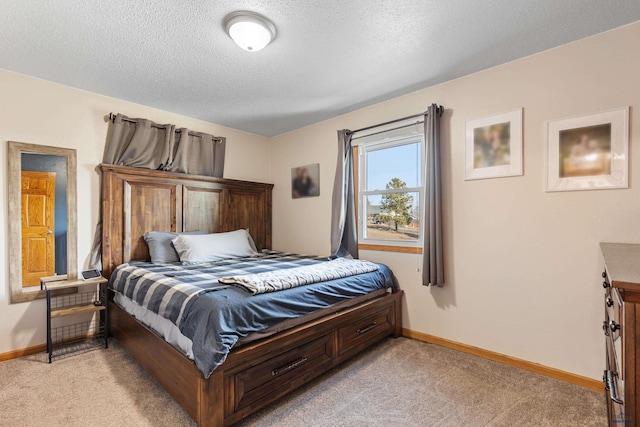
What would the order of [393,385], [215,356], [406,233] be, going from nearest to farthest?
1. [215,356]
2. [393,385]
3. [406,233]

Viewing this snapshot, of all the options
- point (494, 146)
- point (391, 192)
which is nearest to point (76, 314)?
point (391, 192)

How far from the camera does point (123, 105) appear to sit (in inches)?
124

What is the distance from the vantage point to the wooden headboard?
2998 mm

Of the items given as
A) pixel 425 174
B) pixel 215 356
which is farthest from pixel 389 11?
pixel 215 356

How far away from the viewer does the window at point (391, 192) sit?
3.01m

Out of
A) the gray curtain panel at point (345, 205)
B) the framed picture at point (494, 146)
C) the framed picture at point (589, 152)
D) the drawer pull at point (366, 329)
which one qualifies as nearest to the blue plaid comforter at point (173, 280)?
the gray curtain panel at point (345, 205)

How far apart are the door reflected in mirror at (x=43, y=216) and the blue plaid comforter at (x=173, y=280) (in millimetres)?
539

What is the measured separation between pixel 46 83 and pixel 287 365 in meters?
3.22

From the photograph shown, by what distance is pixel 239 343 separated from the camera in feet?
5.47

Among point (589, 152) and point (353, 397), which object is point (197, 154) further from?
point (589, 152)

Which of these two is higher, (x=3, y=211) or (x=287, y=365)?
(x=3, y=211)

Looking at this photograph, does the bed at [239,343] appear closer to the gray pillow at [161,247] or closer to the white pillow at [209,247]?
the gray pillow at [161,247]

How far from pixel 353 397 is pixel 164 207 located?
2732 mm

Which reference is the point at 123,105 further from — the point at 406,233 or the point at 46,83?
the point at 406,233
